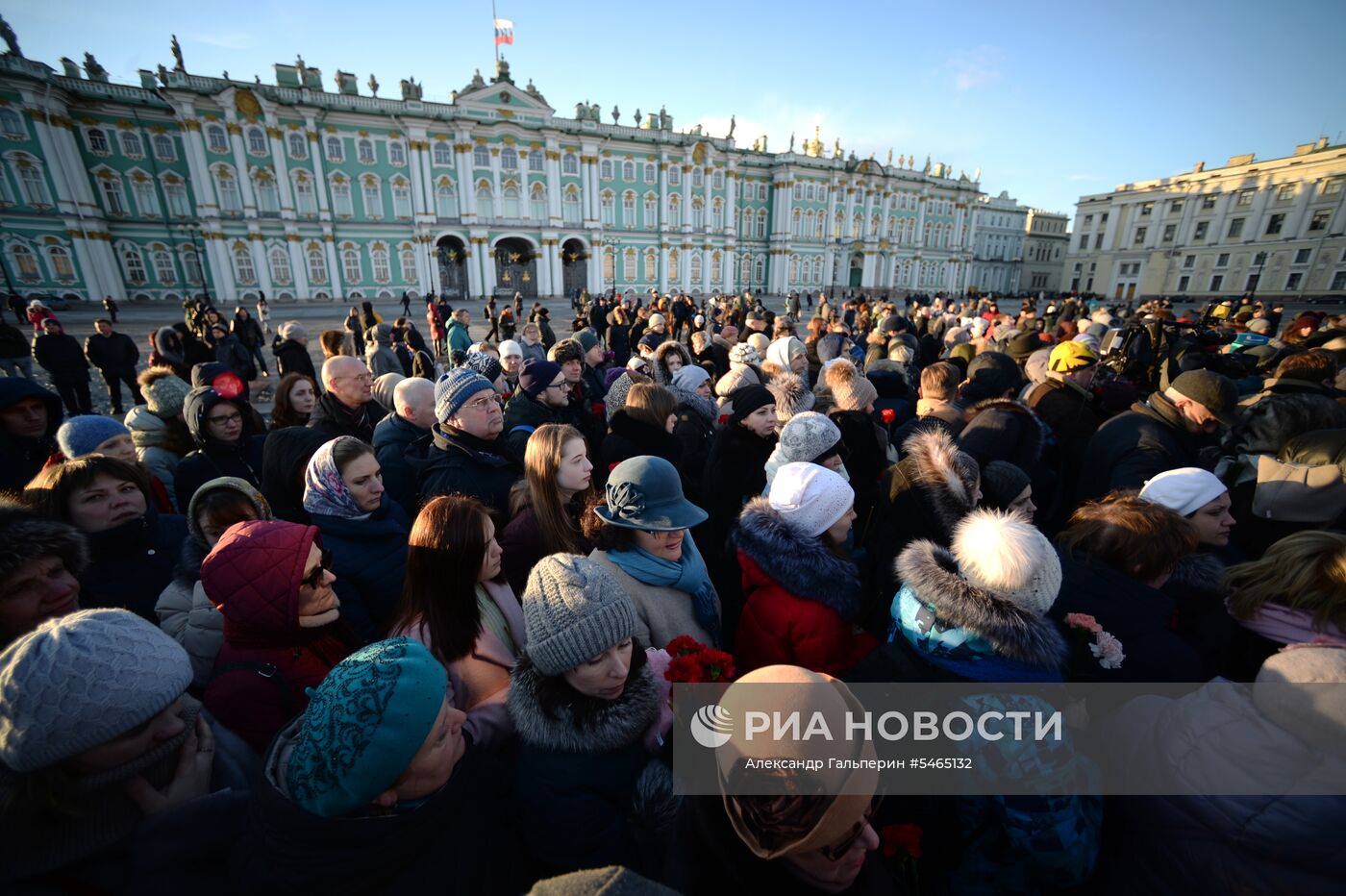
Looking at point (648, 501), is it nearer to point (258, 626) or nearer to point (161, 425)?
point (258, 626)

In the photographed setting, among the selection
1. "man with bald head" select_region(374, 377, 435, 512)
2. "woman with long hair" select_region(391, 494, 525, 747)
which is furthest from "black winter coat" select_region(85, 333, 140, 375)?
"woman with long hair" select_region(391, 494, 525, 747)

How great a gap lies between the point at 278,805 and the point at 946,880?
6.41 ft

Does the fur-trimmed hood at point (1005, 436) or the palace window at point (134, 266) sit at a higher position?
the palace window at point (134, 266)

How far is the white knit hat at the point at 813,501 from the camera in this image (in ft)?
7.06

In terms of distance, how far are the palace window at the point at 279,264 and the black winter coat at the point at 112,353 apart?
27.5 meters

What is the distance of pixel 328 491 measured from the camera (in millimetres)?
2350

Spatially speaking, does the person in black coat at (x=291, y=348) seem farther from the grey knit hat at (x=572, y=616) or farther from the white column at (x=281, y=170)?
the white column at (x=281, y=170)

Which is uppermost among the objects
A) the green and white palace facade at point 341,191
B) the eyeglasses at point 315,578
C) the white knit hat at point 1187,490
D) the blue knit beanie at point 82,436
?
the green and white palace facade at point 341,191

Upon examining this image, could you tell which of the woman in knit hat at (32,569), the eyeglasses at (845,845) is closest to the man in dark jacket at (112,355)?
the woman in knit hat at (32,569)

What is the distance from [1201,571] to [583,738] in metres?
2.74

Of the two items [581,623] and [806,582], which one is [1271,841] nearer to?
[806,582]

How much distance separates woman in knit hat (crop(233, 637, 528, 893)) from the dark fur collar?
1.47 meters

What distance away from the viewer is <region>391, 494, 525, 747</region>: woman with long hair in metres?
1.90

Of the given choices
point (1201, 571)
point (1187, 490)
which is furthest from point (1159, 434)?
point (1201, 571)
